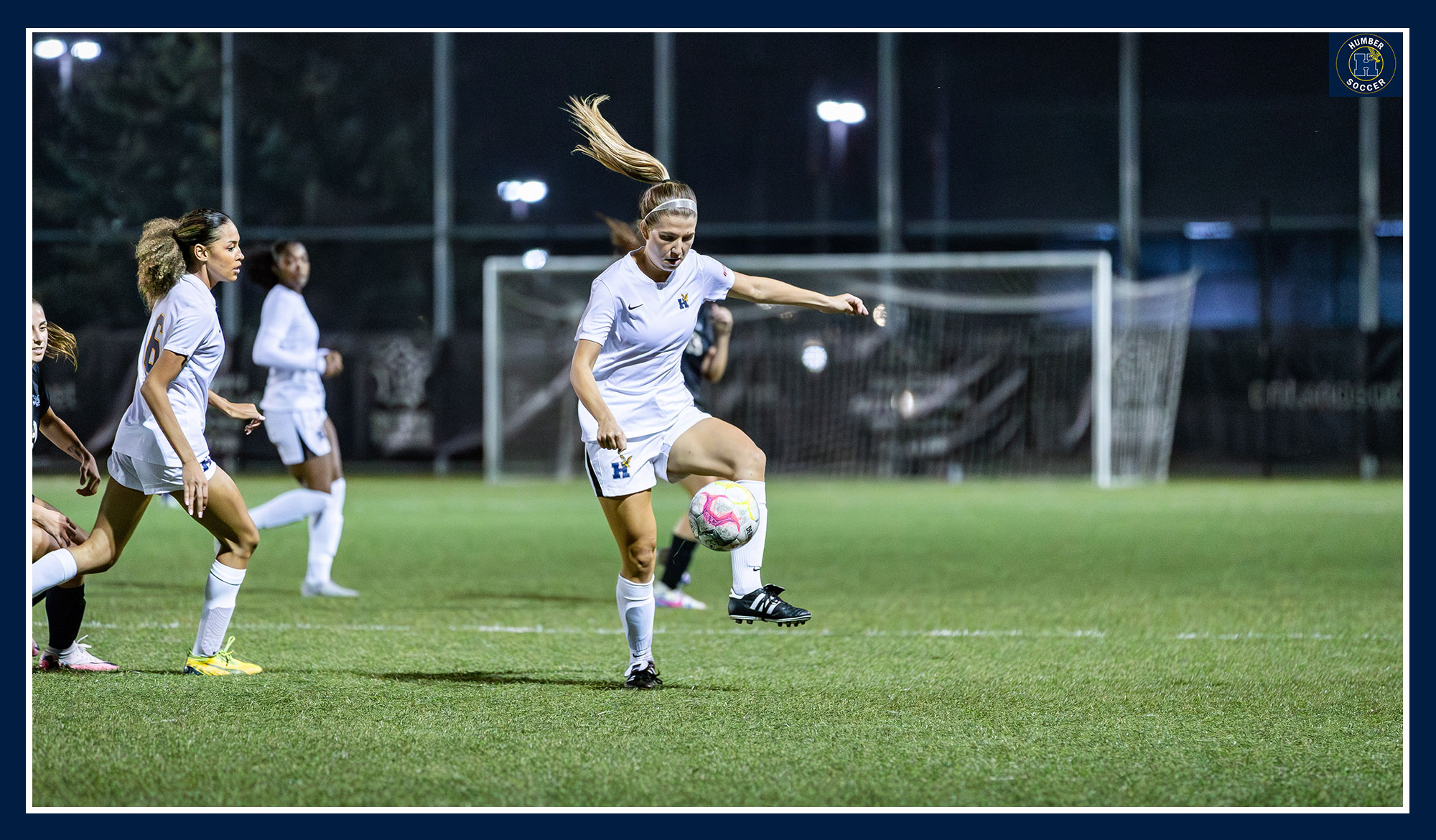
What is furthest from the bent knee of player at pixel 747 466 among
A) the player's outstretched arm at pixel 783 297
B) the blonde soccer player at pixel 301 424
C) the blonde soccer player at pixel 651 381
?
the blonde soccer player at pixel 301 424

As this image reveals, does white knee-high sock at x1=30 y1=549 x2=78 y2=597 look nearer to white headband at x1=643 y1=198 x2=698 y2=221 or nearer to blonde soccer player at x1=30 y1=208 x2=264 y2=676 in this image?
blonde soccer player at x1=30 y1=208 x2=264 y2=676

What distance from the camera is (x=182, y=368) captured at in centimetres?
475

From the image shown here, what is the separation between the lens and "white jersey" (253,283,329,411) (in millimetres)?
7387

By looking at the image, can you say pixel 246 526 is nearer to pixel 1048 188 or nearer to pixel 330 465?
pixel 330 465

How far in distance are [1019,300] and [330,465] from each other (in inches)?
454

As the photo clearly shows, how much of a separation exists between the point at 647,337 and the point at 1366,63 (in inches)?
90.6

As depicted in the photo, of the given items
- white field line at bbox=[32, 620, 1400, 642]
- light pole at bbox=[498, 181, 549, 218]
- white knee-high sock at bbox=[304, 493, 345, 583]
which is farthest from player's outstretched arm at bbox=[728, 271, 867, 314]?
light pole at bbox=[498, 181, 549, 218]

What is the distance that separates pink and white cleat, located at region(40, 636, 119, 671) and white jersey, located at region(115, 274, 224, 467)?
83cm

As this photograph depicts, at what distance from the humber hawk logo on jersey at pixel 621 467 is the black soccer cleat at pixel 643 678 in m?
0.65

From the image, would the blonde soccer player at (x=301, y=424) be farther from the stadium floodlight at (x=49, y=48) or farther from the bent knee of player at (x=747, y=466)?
the bent knee of player at (x=747, y=466)

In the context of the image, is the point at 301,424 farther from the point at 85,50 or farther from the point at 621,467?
the point at 621,467

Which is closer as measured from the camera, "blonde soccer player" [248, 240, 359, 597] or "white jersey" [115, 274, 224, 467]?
"white jersey" [115, 274, 224, 467]

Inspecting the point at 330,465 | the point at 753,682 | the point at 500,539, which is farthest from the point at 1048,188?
the point at 753,682

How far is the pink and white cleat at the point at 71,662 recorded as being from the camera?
511cm
